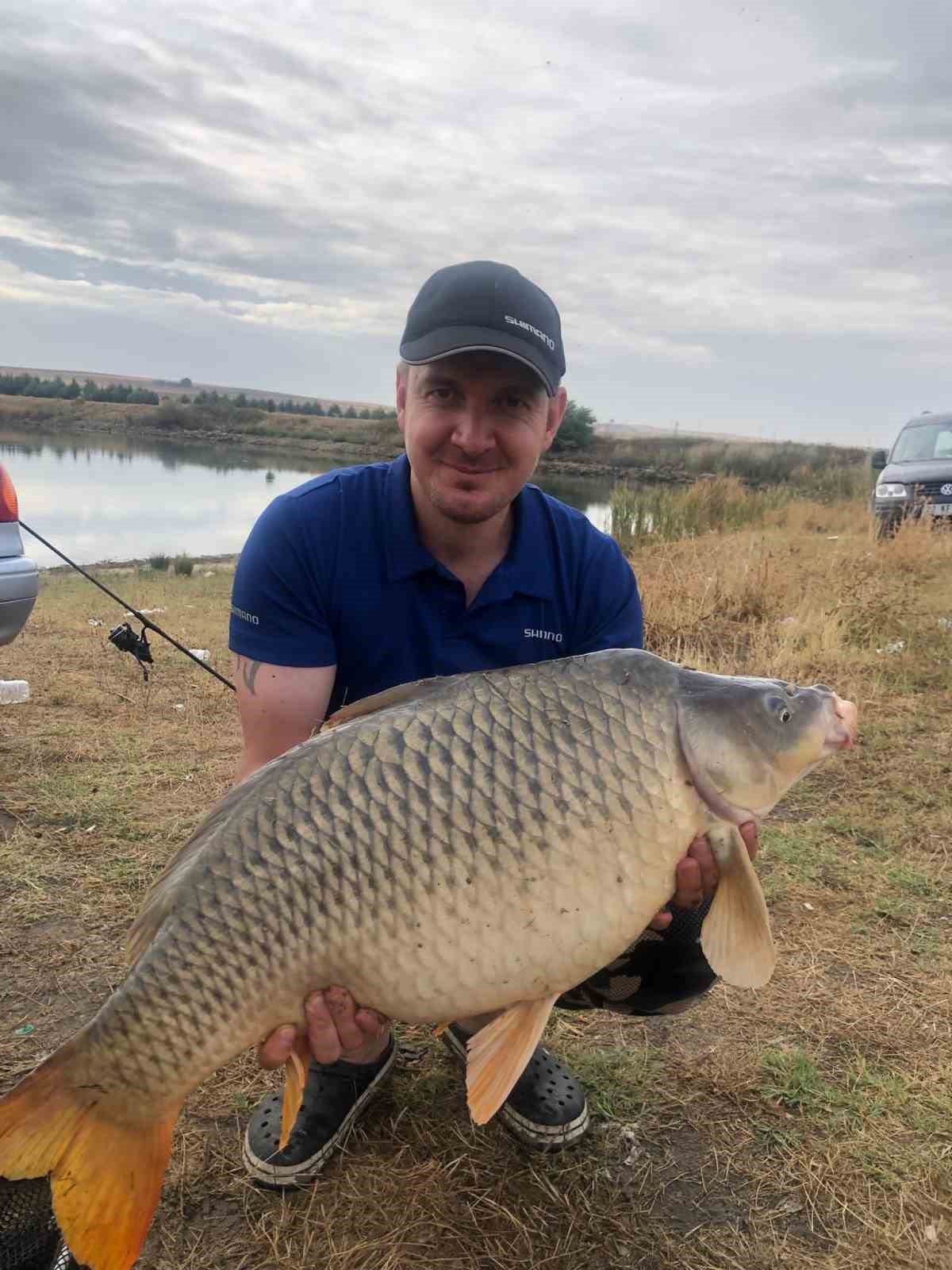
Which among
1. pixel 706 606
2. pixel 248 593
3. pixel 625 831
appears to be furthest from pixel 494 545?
pixel 706 606

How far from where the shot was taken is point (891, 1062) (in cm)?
171

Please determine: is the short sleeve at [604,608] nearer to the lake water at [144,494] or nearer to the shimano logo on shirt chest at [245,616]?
the shimano logo on shirt chest at [245,616]

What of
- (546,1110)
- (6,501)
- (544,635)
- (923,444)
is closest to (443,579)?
(544,635)

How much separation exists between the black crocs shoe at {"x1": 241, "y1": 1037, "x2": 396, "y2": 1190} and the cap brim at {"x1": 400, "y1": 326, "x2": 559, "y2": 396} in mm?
1171

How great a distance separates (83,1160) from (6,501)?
2532 millimetres

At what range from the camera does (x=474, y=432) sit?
167cm

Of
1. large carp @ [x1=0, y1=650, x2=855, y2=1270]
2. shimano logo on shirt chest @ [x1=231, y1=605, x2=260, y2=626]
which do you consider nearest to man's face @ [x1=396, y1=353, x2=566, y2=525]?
shimano logo on shirt chest @ [x1=231, y1=605, x2=260, y2=626]

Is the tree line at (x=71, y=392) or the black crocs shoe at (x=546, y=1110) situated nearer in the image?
the black crocs shoe at (x=546, y=1110)

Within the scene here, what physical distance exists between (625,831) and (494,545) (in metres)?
0.76

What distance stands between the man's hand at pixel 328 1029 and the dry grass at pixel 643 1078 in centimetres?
30

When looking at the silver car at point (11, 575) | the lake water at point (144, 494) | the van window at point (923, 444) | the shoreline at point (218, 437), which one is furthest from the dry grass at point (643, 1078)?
the shoreline at point (218, 437)

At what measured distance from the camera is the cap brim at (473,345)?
1.62 meters

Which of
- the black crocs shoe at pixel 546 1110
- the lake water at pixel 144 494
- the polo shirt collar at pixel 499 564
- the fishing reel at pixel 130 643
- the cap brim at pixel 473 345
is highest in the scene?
the cap brim at pixel 473 345

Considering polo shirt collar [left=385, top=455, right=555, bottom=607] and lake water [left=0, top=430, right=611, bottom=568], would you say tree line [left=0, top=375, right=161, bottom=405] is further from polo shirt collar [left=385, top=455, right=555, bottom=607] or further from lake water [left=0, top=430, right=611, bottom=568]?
polo shirt collar [left=385, top=455, right=555, bottom=607]
